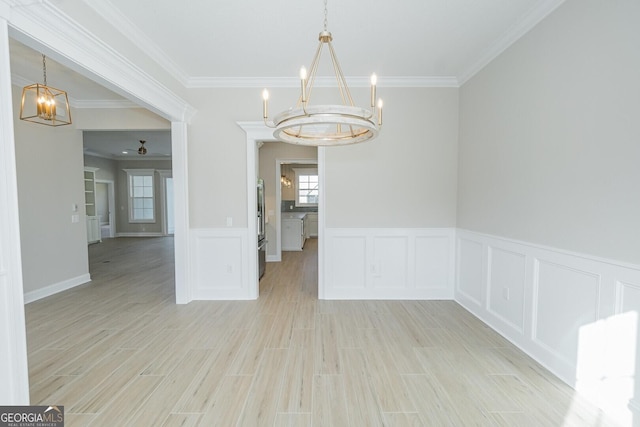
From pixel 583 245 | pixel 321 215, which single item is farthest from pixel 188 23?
pixel 583 245

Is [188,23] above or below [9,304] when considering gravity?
above

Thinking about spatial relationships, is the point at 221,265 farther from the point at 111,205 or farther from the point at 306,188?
the point at 111,205

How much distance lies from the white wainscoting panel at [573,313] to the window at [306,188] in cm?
720

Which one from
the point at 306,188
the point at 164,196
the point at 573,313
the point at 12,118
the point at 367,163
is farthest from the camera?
the point at 164,196

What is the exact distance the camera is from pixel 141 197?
10484mm

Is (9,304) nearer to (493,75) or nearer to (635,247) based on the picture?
(635,247)

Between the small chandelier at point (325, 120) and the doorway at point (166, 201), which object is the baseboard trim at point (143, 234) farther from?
the small chandelier at point (325, 120)

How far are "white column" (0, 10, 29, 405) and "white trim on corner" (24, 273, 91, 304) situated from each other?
3043mm

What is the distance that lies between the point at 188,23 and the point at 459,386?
12.7 ft

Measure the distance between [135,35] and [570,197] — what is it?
13.3ft

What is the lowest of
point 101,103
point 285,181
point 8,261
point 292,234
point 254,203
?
point 292,234

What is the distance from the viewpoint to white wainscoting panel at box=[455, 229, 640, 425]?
178 cm

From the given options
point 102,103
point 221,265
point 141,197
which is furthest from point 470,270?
point 141,197

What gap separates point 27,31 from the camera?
1735 mm
